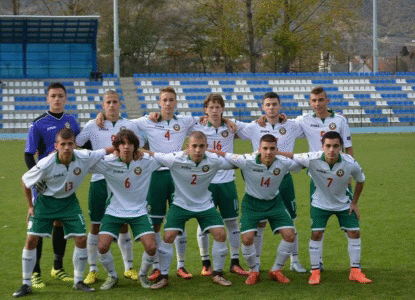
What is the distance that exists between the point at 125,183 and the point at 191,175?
698 mm

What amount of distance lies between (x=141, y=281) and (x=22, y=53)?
1239 inches

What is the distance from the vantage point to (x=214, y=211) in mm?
7145

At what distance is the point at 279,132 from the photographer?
25.7ft

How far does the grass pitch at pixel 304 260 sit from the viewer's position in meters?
6.63

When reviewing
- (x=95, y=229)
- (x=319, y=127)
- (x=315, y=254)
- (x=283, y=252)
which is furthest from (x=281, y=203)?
(x=95, y=229)

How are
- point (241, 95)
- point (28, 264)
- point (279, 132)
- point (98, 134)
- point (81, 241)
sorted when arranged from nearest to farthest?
point (28, 264) < point (81, 241) < point (98, 134) < point (279, 132) < point (241, 95)

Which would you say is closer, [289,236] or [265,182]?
[289,236]

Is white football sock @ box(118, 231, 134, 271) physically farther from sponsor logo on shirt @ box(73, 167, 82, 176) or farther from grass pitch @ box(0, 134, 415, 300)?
sponsor logo on shirt @ box(73, 167, 82, 176)

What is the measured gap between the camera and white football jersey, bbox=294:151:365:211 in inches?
279

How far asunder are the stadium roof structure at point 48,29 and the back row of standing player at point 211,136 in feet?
88.1

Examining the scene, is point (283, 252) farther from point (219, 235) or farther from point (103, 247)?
point (103, 247)

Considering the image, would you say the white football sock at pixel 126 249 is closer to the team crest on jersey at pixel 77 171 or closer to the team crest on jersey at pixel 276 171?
the team crest on jersey at pixel 77 171

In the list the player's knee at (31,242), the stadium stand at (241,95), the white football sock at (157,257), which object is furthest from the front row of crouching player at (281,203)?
the stadium stand at (241,95)

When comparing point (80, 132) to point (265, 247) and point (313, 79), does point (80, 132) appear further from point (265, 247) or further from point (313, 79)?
point (313, 79)
